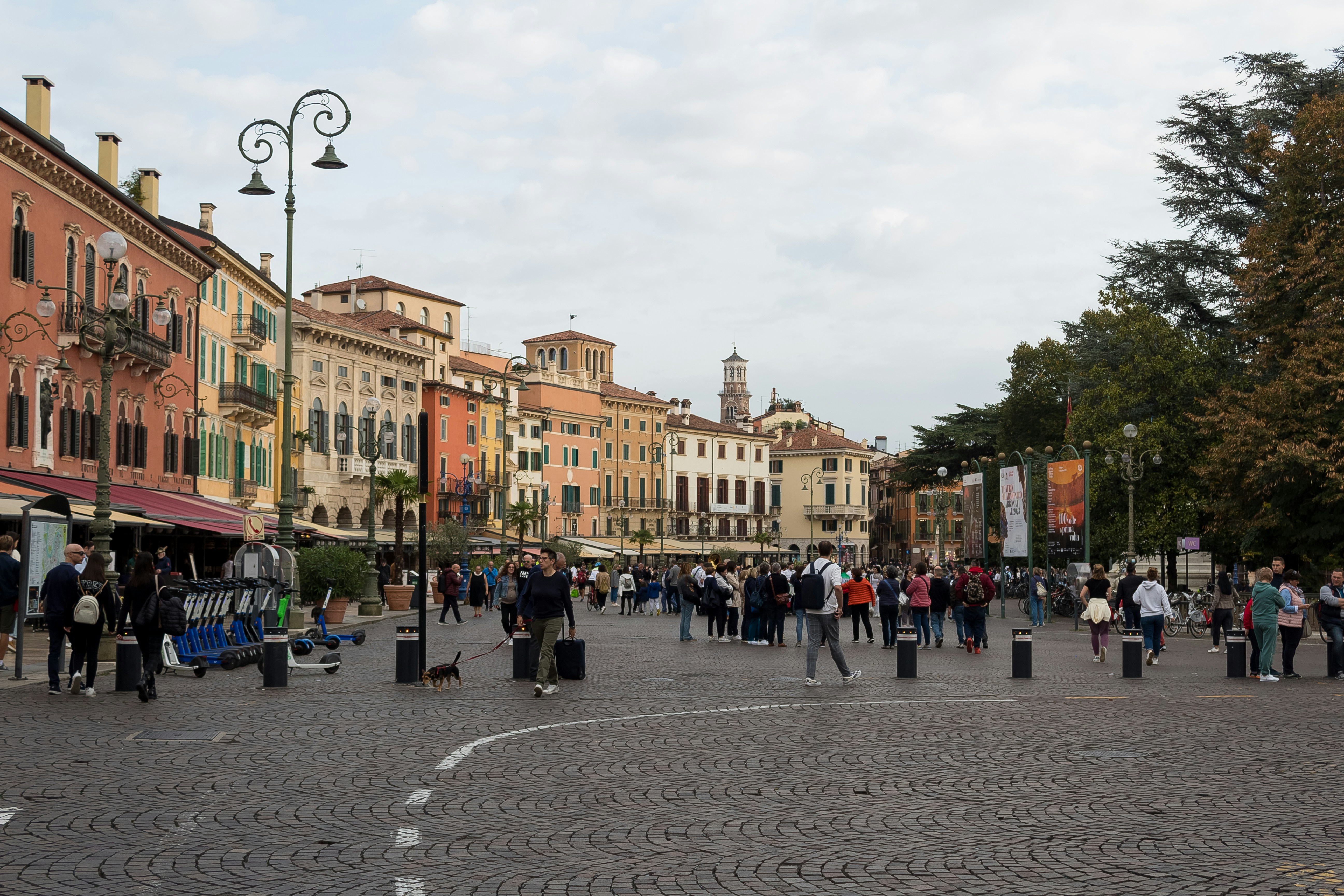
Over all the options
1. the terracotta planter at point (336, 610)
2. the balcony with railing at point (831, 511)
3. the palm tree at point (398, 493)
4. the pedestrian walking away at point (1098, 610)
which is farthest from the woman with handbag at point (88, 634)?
the balcony with railing at point (831, 511)

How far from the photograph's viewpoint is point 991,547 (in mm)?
66000

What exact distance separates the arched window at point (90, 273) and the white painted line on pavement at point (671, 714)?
27283mm

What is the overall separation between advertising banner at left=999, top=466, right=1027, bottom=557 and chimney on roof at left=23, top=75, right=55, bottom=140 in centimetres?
2604

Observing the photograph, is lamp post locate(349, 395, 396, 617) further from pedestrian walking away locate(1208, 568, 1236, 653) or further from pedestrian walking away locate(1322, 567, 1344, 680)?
pedestrian walking away locate(1322, 567, 1344, 680)

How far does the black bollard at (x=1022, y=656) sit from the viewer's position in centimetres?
1998

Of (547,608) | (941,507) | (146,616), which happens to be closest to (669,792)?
(547,608)

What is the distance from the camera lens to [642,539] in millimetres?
115688

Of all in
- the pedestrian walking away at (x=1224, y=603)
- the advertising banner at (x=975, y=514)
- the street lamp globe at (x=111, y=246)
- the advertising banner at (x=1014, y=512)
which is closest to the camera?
the street lamp globe at (x=111, y=246)

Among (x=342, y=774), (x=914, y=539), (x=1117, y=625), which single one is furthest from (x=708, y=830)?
(x=914, y=539)

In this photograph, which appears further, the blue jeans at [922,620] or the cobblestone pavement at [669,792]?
the blue jeans at [922,620]

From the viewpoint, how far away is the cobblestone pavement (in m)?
7.19

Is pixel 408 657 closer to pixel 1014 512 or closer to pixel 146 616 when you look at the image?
pixel 146 616

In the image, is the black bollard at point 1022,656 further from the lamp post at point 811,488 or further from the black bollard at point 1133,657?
the lamp post at point 811,488

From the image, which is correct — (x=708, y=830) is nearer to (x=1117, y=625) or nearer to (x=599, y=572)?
(x=1117, y=625)
